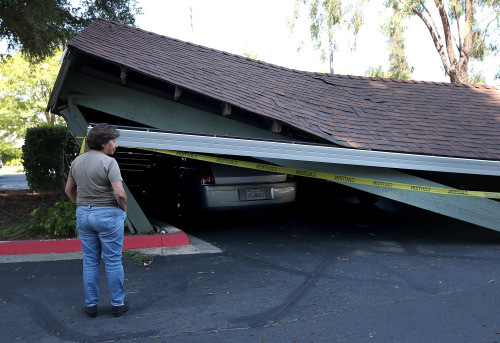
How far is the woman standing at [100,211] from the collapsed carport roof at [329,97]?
98.7 inches

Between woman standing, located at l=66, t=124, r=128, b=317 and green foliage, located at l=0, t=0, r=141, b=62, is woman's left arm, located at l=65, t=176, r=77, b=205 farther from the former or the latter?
green foliage, located at l=0, t=0, r=141, b=62

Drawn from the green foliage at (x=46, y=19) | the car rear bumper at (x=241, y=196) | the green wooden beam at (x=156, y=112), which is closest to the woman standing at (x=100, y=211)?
the green wooden beam at (x=156, y=112)

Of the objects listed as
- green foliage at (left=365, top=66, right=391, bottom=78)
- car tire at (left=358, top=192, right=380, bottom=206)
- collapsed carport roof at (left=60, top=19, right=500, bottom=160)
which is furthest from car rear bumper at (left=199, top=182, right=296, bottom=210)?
green foliage at (left=365, top=66, right=391, bottom=78)

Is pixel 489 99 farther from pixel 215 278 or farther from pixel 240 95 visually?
pixel 215 278

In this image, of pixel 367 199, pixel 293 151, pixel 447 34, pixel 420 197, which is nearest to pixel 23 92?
pixel 447 34

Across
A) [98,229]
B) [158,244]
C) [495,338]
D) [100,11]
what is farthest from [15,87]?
[495,338]

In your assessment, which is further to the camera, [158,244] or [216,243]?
[216,243]

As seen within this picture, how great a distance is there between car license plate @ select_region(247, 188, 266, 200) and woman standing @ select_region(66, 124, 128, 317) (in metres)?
3.40

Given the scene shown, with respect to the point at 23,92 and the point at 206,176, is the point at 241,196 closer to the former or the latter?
the point at 206,176

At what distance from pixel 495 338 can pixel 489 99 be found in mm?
6971

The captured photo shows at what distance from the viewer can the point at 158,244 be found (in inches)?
233

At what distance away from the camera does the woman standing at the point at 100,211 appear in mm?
3576

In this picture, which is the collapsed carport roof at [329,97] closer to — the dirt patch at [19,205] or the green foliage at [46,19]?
the green foliage at [46,19]

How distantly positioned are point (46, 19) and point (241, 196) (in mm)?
5800
